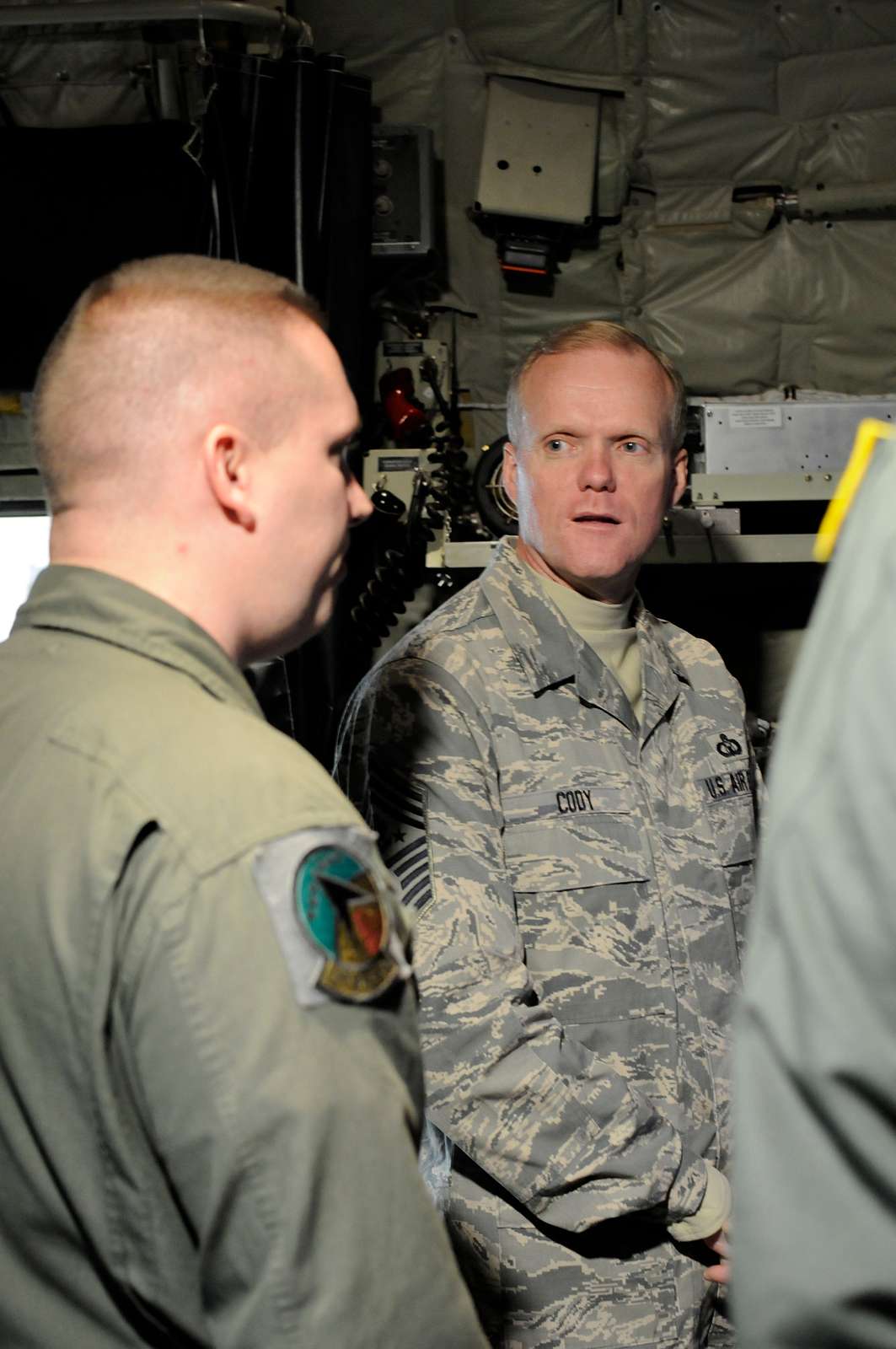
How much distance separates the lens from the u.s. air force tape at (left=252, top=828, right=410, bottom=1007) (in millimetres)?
880

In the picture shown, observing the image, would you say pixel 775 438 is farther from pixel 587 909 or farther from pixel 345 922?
pixel 345 922

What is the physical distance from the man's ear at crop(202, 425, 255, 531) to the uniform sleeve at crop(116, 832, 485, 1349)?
1.06ft

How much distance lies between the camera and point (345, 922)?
92 centimetres

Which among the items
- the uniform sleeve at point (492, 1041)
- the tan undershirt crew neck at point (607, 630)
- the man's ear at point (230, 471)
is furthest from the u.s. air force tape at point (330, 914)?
the tan undershirt crew neck at point (607, 630)

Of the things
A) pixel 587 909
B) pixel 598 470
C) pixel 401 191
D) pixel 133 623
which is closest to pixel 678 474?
pixel 598 470

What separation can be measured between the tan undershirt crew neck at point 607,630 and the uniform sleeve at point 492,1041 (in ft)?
1.22

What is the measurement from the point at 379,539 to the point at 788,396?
1134mm

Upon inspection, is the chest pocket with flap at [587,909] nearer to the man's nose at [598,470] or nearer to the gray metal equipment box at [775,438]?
the man's nose at [598,470]

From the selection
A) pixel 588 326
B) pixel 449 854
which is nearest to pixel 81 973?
pixel 449 854

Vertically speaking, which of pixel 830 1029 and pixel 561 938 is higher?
pixel 830 1029

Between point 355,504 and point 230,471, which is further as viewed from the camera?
point 355,504

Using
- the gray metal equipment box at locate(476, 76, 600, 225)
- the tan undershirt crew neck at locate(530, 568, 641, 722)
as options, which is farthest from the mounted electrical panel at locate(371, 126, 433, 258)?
the tan undershirt crew neck at locate(530, 568, 641, 722)

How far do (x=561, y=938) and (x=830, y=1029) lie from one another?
1.27 meters

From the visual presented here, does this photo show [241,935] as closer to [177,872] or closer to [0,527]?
[177,872]
